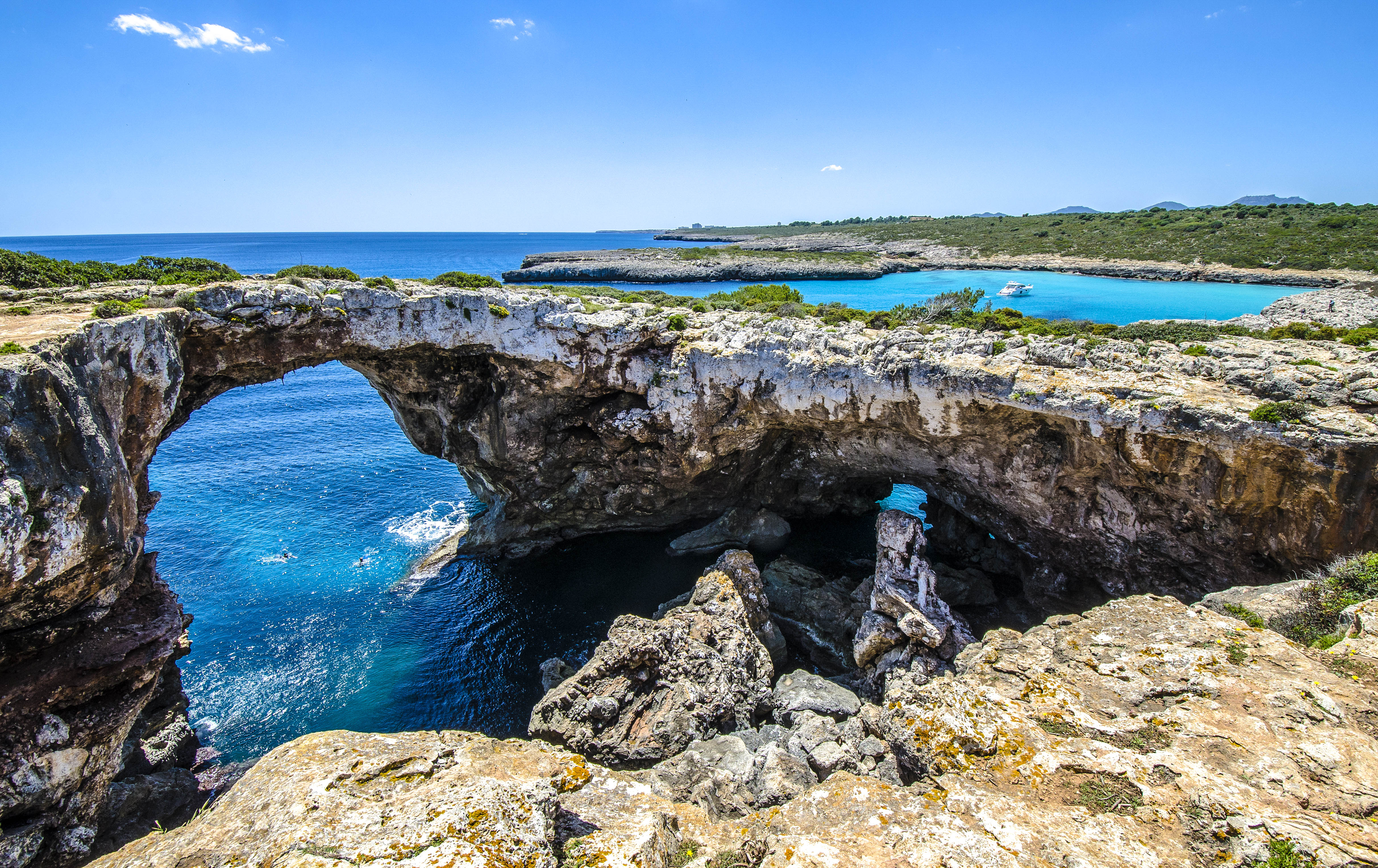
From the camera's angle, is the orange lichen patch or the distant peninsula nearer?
the orange lichen patch

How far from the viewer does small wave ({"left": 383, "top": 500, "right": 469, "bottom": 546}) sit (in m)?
30.8

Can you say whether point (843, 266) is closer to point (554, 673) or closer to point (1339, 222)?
point (1339, 222)

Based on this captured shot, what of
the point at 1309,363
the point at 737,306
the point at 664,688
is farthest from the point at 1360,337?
the point at 664,688

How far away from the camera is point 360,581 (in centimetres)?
2683

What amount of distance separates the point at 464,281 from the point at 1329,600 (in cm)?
2875

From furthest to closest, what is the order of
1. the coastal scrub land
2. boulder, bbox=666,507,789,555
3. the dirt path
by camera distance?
boulder, bbox=666,507,789,555 → the coastal scrub land → the dirt path

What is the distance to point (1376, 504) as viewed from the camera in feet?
44.3

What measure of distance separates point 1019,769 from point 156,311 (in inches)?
942

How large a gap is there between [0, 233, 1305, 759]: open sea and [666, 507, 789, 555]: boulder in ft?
2.98

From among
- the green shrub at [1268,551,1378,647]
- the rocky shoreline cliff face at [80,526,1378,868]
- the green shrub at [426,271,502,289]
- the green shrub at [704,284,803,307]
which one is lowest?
the rocky shoreline cliff face at [80,526,1378,868]

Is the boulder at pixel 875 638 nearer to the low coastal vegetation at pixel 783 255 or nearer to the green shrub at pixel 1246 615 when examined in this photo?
the green shrub at pixel 1246 615

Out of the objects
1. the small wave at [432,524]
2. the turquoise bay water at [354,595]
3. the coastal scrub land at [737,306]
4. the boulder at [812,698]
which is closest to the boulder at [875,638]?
the boulder at [812,698]

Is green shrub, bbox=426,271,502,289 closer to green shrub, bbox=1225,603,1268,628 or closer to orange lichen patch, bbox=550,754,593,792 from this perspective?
orange lichen patch, bbox=550,754,593,792

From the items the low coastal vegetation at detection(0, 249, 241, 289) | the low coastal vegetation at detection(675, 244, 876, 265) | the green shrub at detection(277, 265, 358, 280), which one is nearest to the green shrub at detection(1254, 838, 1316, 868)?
the green shrub at detection(277, 265, 358, 280)
